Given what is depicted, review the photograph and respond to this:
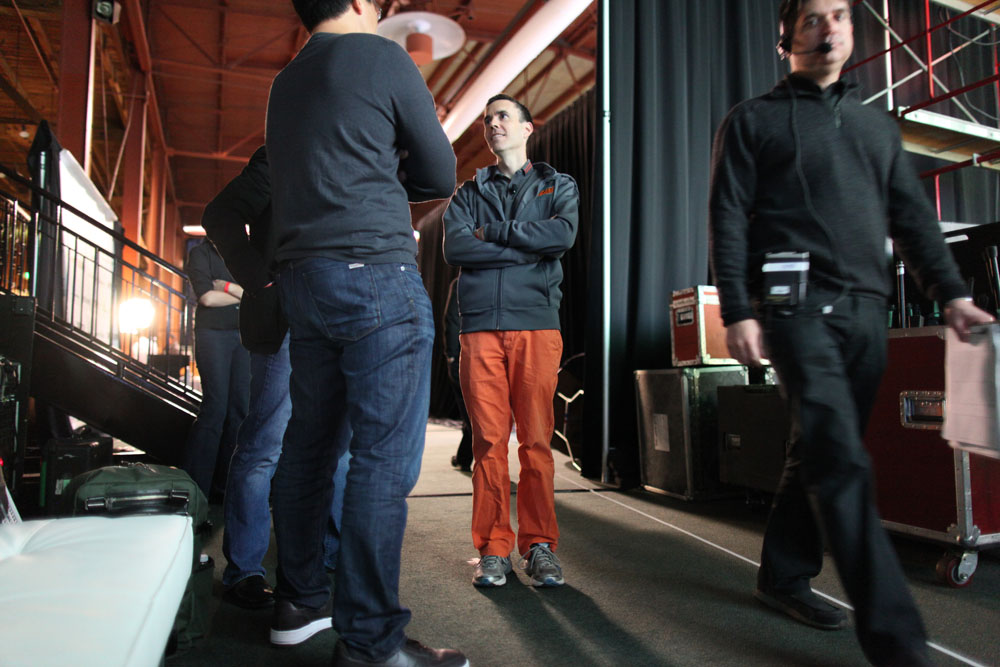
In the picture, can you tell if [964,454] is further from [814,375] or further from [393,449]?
[393,449]

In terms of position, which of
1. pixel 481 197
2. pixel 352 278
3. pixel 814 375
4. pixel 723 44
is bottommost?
pixel 814 375

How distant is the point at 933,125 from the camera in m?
3.70

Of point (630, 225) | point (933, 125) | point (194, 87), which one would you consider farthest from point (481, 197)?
point (194, 87)

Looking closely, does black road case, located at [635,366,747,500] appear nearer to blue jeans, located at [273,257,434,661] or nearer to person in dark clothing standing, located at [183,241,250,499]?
→ person in dark clothing standing, located at [183,241,250,499]

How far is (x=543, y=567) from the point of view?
6.70ft

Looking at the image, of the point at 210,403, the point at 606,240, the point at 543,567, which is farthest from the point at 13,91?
the point at 543,567

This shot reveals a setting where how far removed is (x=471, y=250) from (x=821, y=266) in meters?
1.08

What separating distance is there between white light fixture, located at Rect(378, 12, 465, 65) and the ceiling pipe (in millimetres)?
825

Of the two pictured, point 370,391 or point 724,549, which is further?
point 724,549

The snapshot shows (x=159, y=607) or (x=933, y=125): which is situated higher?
(x=933, y=125)

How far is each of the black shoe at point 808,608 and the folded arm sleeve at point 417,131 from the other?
1.34 meters

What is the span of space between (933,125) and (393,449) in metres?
3.78

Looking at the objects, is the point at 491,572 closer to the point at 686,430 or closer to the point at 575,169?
the point at 686,430

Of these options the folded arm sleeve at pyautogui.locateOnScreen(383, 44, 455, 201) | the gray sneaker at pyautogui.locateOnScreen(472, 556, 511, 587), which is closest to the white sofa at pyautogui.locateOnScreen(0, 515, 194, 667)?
the folded arm sleeve at pyautogui.locateOnScreen(383, 44, 455, 201)
